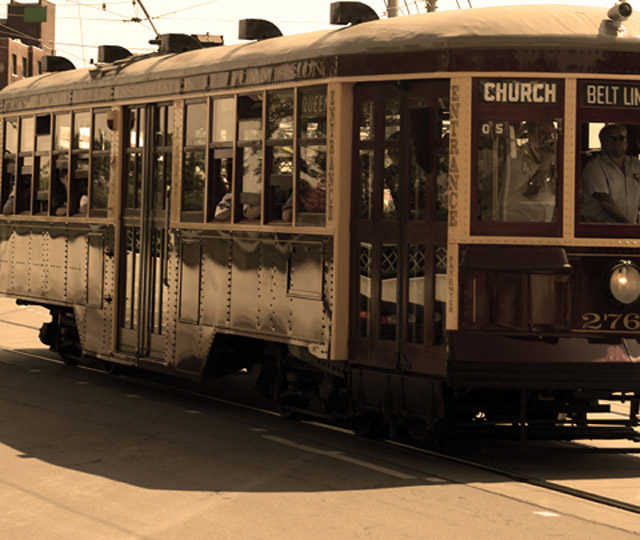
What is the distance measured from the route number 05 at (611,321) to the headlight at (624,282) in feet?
0.35

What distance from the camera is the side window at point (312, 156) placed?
965cm

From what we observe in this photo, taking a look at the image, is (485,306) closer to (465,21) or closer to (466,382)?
(466,382)

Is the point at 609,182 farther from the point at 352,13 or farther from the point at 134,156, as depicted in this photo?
the point at 134,156

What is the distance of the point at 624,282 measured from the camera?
8828 millimetres

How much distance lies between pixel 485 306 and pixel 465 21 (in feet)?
6.46

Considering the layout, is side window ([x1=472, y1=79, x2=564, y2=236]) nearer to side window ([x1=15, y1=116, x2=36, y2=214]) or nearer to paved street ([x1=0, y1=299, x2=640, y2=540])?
paved street ([x1=0, y1=299, x2=640, y2=540])

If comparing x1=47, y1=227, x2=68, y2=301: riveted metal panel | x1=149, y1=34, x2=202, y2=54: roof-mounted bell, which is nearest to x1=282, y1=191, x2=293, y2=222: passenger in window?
x1=149, y1=34, x2=202, y2=54: roof-mounted bell

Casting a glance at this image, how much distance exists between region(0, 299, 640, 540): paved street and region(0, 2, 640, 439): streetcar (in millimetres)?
480

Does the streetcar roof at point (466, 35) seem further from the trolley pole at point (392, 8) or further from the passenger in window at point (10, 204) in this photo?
the trolley pole at point (392, 8)

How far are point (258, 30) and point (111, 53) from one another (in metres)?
3.12

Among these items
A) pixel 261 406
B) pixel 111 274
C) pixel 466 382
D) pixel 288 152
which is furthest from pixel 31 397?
pixel 466 382

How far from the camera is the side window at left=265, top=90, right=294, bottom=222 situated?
32.8 feet

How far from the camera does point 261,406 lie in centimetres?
1175

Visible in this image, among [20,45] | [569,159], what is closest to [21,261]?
[569,159]
